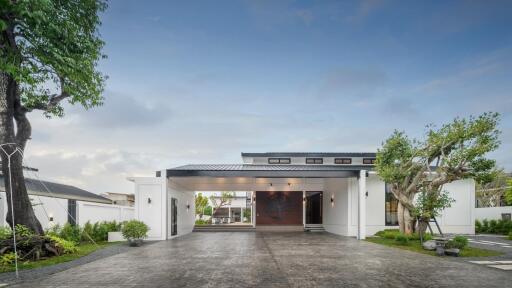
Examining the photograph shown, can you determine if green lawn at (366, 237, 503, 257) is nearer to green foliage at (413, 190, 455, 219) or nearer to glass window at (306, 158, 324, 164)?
green foliage at (413, 190, 455, 219)

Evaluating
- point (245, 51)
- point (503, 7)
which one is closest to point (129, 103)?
point (245, 51)

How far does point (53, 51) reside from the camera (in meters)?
9.24

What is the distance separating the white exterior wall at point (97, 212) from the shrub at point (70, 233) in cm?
201

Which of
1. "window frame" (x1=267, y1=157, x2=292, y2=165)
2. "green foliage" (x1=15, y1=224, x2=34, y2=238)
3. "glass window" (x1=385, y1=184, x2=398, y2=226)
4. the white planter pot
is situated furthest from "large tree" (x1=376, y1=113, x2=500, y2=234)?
"green foliage" (x1=15, y1=224, x2=34, y2=238)

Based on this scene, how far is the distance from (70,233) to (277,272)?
32.2 feet

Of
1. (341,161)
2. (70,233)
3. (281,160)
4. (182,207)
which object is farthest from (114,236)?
(341,161)

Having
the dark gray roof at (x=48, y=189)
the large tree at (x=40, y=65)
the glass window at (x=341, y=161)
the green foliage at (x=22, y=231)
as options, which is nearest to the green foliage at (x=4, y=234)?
Answer: the green foliage at (x=22, y=231)

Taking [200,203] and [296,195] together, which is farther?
[200,203]

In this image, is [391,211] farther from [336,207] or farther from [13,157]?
[13,157]

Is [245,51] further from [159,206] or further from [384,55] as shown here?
[159,206]

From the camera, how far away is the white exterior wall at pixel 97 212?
15.5 metres

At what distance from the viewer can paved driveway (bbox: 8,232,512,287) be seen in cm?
651

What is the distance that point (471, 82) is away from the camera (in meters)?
15.6

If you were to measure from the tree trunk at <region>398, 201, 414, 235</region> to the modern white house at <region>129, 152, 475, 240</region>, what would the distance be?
1758 mm
